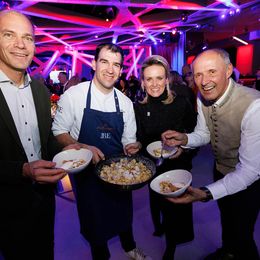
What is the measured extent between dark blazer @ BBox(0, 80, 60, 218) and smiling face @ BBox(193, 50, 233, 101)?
1.09 m

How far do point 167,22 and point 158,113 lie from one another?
1000 cm

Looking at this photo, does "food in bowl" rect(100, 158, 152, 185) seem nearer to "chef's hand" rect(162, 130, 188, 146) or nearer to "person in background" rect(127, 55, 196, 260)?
"chef's hand" rect(162, 130, 188, 146)

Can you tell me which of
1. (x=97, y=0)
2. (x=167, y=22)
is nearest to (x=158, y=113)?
(x=97, y=0)

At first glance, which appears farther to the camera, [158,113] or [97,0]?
[97,0]

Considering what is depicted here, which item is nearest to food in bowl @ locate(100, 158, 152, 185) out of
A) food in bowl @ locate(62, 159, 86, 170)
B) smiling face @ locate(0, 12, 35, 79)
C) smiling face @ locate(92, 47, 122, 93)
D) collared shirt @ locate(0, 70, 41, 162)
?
food in bowl @ locate(62, 159, 86, 170)

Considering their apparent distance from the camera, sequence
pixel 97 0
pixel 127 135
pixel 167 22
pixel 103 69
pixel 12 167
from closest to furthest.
Answer: pixel 12 167, pixel 103 69, pixel 127 135, pixel 97 0, pixel 167 22

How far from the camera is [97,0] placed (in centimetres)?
626

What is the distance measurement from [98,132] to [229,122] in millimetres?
990

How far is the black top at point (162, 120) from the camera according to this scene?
82.8 inches

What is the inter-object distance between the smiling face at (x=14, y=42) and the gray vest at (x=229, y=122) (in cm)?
133

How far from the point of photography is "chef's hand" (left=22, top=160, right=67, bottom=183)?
1206mm

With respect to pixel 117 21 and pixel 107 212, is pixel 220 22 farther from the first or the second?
pixel 107 212

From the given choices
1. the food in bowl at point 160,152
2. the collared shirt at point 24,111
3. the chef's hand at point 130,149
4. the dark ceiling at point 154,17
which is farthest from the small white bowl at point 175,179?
the dark ceiling at point 154,17

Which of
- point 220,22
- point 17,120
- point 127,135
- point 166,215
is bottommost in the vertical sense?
point 166,215
